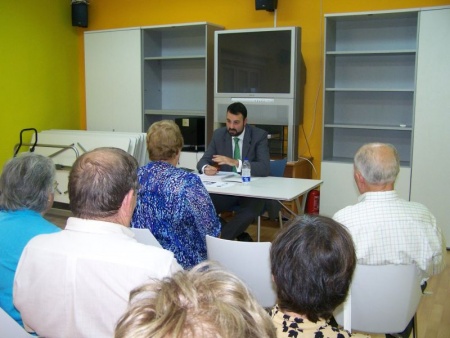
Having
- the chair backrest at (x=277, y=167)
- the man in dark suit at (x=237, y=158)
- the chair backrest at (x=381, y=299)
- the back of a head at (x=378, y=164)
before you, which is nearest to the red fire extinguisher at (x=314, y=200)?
the chair backrest at (x=277, y=167)

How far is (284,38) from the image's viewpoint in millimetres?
5219

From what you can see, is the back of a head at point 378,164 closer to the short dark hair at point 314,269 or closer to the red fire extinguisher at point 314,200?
the short dark hair at point 314,269

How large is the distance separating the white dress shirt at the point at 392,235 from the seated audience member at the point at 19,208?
1268 mm

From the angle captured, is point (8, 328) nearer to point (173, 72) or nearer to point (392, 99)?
point (392, 99)

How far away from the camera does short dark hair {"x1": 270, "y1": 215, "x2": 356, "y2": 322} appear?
1338 mm

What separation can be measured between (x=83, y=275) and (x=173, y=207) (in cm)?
114

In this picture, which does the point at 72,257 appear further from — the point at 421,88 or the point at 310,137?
the point at 310,137

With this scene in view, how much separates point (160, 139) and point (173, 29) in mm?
3784

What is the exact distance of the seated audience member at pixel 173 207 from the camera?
2617mm

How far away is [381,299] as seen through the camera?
6.59 ft

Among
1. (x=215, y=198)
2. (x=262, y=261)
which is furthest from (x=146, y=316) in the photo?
(x=215, y=198)

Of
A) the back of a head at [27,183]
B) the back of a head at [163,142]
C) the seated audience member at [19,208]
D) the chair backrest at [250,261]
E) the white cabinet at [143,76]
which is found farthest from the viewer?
the white cabinet at [143,76]

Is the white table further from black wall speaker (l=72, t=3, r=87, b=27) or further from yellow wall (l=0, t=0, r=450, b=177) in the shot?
black wall speaker (l=72, t=3, r=87, b=27)

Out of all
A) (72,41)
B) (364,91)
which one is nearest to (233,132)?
(364,91)
